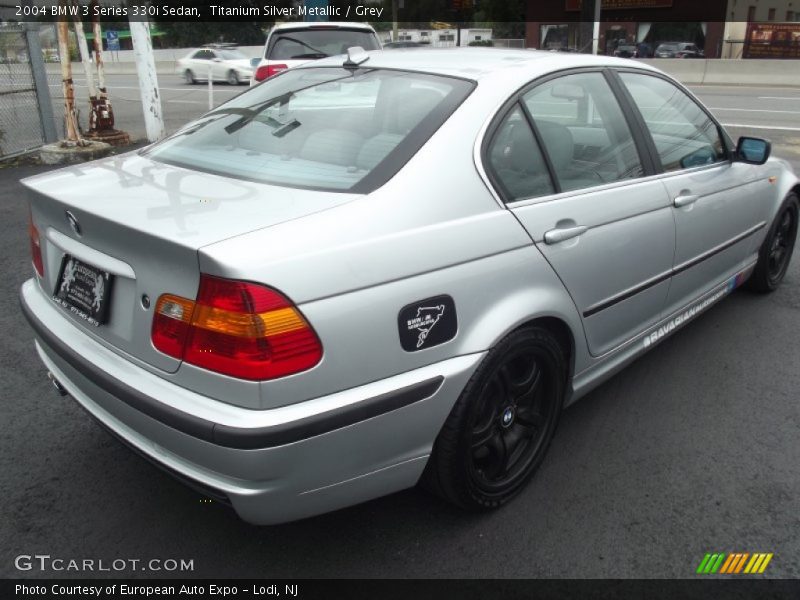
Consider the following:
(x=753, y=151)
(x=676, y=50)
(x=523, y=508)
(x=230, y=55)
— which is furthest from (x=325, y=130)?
→ (x=676, y=50)

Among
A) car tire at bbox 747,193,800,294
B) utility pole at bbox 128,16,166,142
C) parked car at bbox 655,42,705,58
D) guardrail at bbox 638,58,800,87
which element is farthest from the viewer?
parked car at bbox 655,42,705,58

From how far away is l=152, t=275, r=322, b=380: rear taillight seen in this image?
177 centimetres

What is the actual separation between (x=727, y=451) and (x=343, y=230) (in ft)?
6.71

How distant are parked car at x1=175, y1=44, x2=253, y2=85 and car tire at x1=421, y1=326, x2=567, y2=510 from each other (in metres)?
25.1

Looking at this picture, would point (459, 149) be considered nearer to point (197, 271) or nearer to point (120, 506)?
point (197, 271)

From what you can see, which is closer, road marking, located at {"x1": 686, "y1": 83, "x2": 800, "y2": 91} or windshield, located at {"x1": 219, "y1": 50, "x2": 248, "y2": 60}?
road marking, located at {"x1": 686, "y1": 83, "x2": 800, "y2": 91}

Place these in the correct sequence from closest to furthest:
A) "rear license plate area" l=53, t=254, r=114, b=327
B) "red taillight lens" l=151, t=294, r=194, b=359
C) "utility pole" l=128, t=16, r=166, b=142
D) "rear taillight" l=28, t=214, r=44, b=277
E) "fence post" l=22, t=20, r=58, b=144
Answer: "red taillight lens" l=151, t=294, r=194, b=359
"rear license plate area" l=53, t=254, r=114, b=327
"rear taillight" l=28, t=214, r=44, b=277
"fence post" l=22, t=20, r=58, b=144
"utility pole" l=128, t=16, r=166, b=142

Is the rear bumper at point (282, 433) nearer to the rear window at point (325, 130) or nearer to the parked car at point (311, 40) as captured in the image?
the rear window at point (325, 130)

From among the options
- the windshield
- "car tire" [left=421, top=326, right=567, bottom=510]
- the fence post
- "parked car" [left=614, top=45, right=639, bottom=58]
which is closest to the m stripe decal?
"car tire" [left=421, top=326, right=567, bottom=510]

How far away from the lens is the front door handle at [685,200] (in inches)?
122

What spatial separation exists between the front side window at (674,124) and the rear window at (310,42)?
6.65m

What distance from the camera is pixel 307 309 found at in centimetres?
181

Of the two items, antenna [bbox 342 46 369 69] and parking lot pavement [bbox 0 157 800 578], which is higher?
antenna [bbox 342 46 369 69]

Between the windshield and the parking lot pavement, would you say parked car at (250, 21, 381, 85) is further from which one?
the windshield
